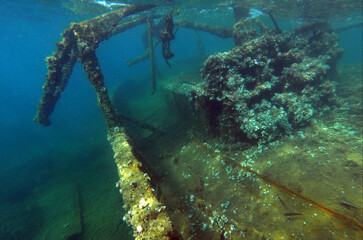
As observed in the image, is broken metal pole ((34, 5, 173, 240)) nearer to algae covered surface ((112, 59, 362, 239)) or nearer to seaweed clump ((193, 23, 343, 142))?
algae covered surface ((112, 59, 362, 239))

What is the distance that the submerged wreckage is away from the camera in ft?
8.97

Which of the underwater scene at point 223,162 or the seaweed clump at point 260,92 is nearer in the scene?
the underwater scene at point 223,162

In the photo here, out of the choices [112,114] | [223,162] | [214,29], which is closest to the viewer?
[223,162]

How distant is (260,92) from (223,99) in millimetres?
1648

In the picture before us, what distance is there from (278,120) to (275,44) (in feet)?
12.2

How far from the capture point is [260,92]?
5.67 metres

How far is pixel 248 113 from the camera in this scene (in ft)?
15.5

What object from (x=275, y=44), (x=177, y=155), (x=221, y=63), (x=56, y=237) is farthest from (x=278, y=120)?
(x=56, y=237)

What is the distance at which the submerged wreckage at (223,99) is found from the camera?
273 cm

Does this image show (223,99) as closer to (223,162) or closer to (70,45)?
(223,162)

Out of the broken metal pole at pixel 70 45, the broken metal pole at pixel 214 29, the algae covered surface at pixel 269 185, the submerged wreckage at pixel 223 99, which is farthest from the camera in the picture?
the broken metal pole at pixel 214 29

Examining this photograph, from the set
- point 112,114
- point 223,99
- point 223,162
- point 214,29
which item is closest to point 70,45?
point 112,114

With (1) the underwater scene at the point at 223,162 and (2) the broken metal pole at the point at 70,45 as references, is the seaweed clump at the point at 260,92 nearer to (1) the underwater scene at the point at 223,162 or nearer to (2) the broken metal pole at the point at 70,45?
(1) the underwater scene at the point at 223,162

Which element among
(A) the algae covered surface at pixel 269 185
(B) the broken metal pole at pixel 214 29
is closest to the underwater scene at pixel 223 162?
(A) the algae covered surface at pixel 269 185
